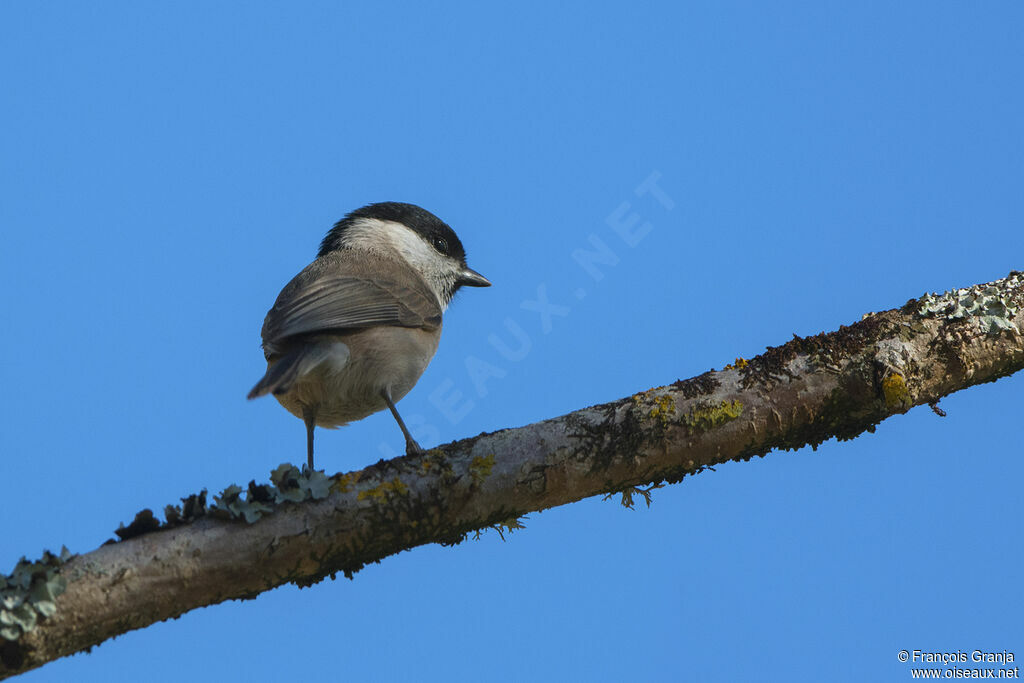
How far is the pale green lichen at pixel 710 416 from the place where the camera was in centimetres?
353

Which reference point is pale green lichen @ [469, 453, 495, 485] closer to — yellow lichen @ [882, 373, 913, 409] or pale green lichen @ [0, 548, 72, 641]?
pale green lichen @ [0, 548, 72, 641]

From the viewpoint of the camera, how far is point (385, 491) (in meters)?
3.41

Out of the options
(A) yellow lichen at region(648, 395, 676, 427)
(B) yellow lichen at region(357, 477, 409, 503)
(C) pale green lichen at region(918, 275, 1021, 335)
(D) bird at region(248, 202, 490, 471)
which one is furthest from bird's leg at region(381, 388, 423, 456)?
(C) pale green lichen at region(918, 275, 1021, 335)

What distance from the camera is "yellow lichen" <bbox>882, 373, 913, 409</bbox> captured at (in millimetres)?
3500

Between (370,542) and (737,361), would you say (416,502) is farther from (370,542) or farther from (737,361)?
(737,361)

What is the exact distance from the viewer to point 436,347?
546cm

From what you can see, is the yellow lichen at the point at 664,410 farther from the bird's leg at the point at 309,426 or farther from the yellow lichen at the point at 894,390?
the bird's leg at the point at 309,426

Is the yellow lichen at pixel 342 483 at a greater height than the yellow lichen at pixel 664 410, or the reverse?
the yellow lichen at pixel 664 410

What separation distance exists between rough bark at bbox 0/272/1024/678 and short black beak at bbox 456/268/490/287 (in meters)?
2.86

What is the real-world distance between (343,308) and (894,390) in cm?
270

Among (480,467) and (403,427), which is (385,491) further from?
(403,427)

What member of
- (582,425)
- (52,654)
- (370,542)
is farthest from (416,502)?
(52,654)

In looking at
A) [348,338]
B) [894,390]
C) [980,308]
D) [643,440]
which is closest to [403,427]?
[348,338]

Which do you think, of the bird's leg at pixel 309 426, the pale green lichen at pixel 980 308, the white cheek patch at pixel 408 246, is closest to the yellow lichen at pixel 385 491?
the bird's leg at pixel 309 426
